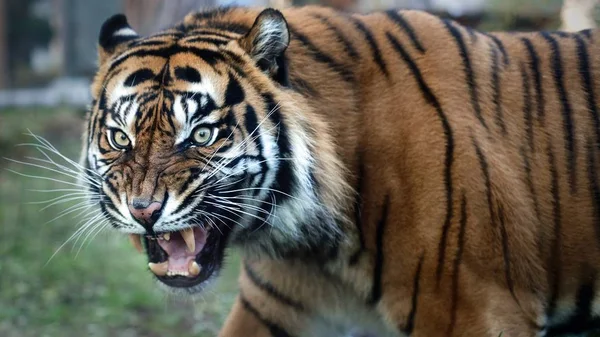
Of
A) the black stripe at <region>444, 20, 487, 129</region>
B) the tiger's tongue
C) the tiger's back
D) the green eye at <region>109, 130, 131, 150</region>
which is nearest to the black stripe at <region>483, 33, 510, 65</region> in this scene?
the tiger's back

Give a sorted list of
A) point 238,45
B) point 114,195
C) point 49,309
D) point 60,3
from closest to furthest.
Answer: point 114,195, point 238,45, point 49,309, point 60,3

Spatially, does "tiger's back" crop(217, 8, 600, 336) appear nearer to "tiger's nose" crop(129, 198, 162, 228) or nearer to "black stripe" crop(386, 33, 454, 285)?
"black stripe" crop(386, 33, 454, 285)

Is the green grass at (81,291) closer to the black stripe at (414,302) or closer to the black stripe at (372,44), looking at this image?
the black stripe at (414,302)

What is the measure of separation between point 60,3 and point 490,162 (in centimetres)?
1150

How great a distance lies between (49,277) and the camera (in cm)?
585

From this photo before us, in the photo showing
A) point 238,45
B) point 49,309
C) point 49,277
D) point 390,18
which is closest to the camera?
point 238,45

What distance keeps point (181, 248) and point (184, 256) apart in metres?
0.03

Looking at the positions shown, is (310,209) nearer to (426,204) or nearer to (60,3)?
(426,204)

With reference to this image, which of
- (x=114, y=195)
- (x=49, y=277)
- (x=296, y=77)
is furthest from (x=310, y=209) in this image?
(x=49, y=277)

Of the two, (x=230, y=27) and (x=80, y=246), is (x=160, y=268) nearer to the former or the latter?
(x=230, y=27)

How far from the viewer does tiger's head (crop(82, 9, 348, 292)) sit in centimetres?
278

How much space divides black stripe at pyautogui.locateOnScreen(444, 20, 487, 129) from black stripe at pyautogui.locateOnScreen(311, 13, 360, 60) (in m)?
0.37

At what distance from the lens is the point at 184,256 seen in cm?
296

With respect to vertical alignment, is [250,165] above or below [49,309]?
above
